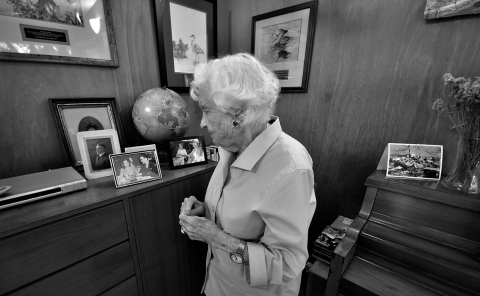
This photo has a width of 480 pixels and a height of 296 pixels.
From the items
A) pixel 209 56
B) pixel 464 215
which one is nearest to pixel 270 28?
pixel 209 56

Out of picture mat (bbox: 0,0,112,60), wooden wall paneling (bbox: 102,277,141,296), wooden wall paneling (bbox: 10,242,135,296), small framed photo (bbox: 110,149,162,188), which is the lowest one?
wooden wall paneling (bbox: 102,277,141,296)

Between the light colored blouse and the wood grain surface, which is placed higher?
the light colored blouse

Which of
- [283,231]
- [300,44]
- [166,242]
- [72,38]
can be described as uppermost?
[300,44]

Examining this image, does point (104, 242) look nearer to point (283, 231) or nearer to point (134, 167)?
point (134, 167)

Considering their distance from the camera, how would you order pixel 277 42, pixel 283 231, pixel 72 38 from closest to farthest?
pixel 283 231
pixel 72 38
pixel 277 42

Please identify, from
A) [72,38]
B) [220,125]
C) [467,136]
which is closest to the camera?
[220,125]

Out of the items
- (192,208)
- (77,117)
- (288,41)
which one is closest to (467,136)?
(288,41)

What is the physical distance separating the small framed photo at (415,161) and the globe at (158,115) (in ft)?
4.36

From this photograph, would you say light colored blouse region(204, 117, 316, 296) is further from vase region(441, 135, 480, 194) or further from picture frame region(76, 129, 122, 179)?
vase region(441, 135, 480, 194)

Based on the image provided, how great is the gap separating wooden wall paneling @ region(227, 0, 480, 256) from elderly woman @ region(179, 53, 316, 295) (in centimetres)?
90

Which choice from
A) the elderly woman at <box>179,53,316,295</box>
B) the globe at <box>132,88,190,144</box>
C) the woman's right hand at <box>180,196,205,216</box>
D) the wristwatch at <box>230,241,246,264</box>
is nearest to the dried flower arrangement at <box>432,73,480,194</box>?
the elderly woman at <box>179,53,316,295</box>

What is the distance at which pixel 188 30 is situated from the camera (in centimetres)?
161

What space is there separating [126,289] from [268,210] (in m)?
0.93

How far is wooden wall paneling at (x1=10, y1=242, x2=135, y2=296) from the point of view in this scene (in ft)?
2.70
